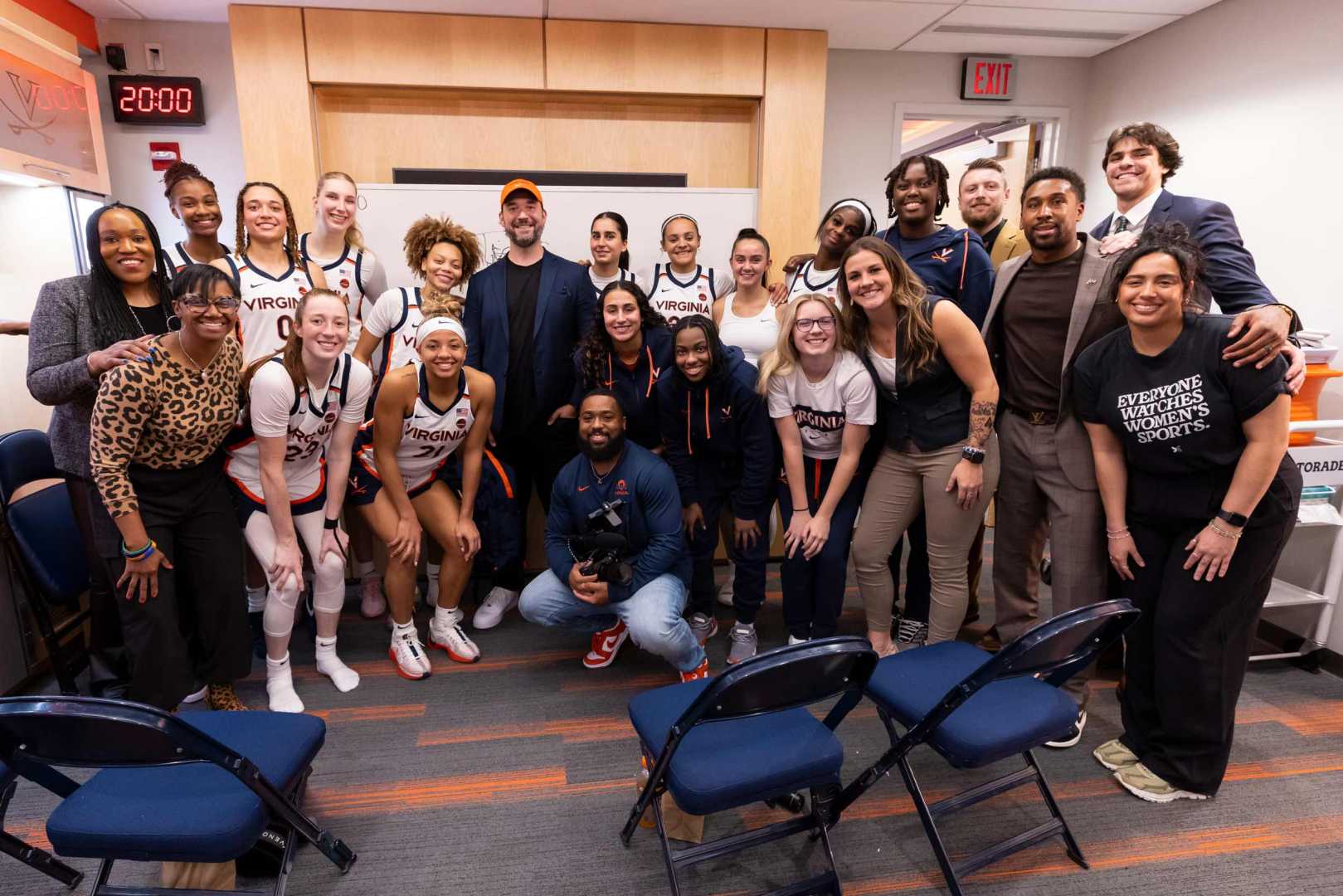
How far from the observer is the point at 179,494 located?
7.07 feet

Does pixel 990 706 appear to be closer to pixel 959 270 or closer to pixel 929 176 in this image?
pixel 959 270

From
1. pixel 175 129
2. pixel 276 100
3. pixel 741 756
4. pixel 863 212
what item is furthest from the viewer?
pixel 175 129

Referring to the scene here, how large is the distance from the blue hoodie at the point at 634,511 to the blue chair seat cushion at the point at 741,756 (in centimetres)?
82

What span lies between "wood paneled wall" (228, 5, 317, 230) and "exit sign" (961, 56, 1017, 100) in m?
4.07

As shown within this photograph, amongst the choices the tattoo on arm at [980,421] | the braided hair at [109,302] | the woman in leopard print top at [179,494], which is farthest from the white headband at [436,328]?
the tattoo on arm at [980,421]

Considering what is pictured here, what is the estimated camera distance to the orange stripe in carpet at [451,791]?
2061mm

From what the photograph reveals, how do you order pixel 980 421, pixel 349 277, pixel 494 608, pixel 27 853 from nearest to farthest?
1. pixel 27 853
2. pixel 980 421
3. pixel 349 277
4. pixel 494 608

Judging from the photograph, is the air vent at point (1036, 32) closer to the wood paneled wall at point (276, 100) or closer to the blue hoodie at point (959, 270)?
the blue hoodie at point (959, 270)

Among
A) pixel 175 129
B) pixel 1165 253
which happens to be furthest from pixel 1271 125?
pixel 175 129

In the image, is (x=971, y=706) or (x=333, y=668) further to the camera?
(x=333, y=668)

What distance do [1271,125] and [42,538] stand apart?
562cm

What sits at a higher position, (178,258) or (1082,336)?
(178,258)

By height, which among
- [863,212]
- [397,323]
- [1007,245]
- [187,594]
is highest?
[863,212]

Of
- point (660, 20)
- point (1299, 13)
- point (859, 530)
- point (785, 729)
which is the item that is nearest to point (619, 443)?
point (859, 530)
